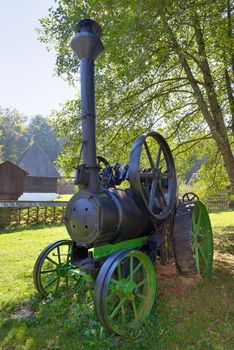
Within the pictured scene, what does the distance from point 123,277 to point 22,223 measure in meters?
8.88

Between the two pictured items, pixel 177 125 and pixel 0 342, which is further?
pixel 177 125

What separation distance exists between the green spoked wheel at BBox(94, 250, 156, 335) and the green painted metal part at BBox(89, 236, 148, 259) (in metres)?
0.19

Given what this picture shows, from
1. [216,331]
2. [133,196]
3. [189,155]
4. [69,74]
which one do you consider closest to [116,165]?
[133,196]

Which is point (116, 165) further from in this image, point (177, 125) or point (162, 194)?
point (177, 125)

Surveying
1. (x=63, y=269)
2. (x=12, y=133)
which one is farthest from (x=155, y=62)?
(x=12, y=133)

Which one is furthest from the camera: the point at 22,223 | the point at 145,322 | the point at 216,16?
the point at 22,223

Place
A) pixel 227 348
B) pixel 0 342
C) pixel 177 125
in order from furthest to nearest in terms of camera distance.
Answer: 1. pixel 177 125
2. pixel 0 342
3. pixel 227 348

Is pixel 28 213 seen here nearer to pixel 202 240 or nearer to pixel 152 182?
pixel 202 240

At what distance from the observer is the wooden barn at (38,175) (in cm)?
2389

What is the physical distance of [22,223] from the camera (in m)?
11.3

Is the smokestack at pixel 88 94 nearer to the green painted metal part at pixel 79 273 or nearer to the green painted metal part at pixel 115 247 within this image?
the green painted metal part at pixel 115 247

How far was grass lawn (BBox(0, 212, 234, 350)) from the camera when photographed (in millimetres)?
2713

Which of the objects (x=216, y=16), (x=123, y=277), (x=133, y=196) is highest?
(x=216, y=16)

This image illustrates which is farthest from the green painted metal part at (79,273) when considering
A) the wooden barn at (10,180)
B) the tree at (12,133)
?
the tree at (12,133)
